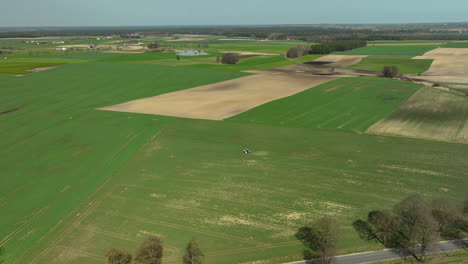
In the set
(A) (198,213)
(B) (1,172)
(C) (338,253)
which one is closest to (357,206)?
(C) (338,253)

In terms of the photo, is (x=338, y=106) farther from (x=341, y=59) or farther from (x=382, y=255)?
(x=341, y=59)

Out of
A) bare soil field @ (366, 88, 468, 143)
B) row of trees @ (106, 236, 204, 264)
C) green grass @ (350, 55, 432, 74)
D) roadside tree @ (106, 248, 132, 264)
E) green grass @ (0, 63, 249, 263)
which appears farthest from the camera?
green grass @ (350, 55, 432, 74)

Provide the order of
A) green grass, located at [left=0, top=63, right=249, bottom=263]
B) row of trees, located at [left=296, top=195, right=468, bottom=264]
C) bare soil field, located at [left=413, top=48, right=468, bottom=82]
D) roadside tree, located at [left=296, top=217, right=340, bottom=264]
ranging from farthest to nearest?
bare soil field, located at [left=413, top=48, right=468, bottom=82]
green grass, located at [left=0, top=63, right=249, bottom=263]
row of trees, located at [left=296, top=195, right=468, bottom=264]
roadside tree, located at [left=296, top=217, right=340, bottom=264]

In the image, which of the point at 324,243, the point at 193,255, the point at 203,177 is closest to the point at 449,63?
the point at 203,177

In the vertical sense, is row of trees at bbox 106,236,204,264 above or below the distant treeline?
below

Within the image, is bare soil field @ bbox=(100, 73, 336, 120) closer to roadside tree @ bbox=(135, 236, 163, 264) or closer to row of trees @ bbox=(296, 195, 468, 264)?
row of trees @ bbox=(296, 195, 468, 264)

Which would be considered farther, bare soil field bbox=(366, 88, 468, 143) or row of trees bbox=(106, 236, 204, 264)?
bare soil field bbox=(366, 88, 468, 143)

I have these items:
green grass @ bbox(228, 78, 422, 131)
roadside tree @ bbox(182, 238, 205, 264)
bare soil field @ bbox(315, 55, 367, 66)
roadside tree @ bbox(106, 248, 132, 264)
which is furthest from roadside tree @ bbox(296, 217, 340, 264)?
bare soil field @ bbox(315, 55, 367, 66)
